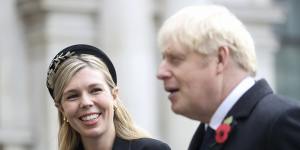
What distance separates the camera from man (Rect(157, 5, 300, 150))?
5.34 m

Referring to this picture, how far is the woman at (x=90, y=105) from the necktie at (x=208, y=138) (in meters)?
0.97

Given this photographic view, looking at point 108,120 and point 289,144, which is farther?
point 108,120

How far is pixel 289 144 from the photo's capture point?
17.0 feet

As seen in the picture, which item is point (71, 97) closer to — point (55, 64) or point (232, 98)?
point (55, 64)

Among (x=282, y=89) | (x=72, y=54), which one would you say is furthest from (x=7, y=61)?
(x=72, y=54)

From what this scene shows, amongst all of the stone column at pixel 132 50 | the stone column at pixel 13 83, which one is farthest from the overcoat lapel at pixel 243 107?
the stone column at pixel 13 83

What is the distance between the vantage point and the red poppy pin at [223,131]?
5.39 meters

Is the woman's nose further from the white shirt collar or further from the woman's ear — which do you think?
the white shirt collar

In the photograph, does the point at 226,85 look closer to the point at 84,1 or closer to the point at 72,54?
the point at 72,54

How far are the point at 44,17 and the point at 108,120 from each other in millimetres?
10831

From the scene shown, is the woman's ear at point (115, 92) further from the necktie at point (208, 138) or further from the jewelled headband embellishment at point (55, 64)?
the necktie at point (208, 138)

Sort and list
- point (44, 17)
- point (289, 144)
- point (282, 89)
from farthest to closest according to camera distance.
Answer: point (282, 89), point (44, 17), point (289, 144)

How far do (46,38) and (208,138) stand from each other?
38.7 ft

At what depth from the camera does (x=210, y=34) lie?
211 inches
